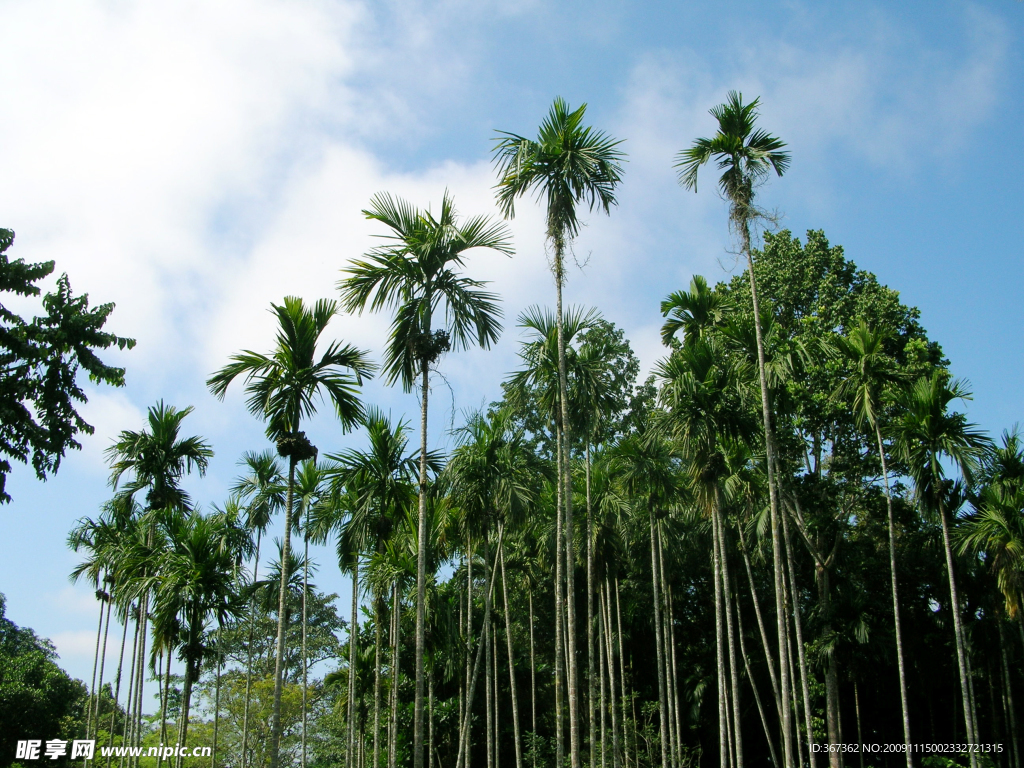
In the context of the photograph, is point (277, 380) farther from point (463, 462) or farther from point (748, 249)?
point (748, 249)

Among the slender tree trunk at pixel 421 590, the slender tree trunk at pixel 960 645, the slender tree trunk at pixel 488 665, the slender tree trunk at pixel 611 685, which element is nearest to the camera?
the slender tree trunk at pixel 421 590

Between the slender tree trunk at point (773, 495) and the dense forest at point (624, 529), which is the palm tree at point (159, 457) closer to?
the dense forest at point (624, 529)

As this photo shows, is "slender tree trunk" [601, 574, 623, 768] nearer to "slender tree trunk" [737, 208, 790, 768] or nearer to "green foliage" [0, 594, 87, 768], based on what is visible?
"slender tree trunk" [737, 208, 790, 768]

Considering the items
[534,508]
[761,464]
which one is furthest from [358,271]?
[761,464]

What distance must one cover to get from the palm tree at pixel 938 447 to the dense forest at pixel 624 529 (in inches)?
3.5

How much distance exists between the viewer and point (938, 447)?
80.9ft

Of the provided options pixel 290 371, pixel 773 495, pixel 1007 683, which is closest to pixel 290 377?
pixel 290 371

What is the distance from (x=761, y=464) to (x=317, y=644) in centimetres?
3307

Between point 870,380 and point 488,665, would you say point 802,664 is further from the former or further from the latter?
point 488,665

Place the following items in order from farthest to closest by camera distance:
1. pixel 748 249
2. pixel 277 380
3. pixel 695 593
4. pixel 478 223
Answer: pixel 695 593
pixel 748 249
pixel 478 223
pixel 277 380

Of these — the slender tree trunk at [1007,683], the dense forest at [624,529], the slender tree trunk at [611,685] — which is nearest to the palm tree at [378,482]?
the dense forest at [624,529]

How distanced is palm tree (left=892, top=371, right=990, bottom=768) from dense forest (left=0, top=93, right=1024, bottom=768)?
0.29 ft

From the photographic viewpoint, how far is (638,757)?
30656 millimetres

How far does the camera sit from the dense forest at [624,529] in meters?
18.1
